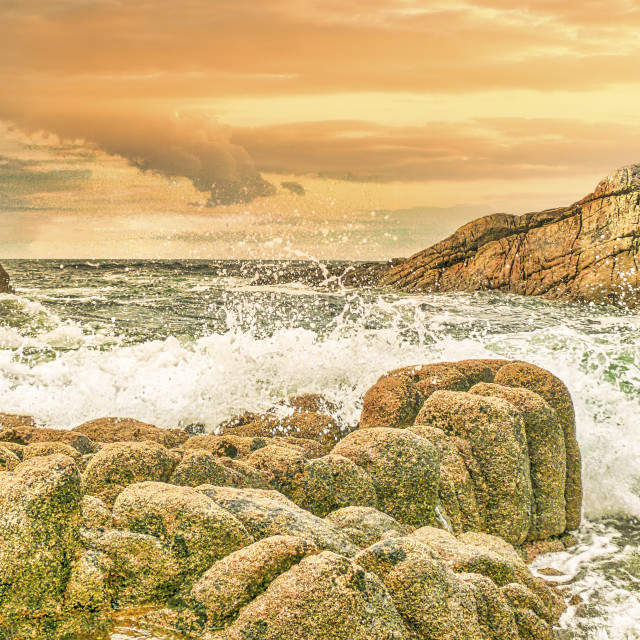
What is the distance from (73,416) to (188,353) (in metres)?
2.21

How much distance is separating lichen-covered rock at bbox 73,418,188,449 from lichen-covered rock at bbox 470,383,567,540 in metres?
2.91

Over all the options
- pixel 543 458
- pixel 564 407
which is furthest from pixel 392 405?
pixel 564 407

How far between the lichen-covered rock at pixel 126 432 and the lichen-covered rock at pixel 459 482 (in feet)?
7.93

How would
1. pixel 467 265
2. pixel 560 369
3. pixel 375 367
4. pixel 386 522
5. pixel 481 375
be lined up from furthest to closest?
pixel 467 265, pixel 375 367, pixel 560 369, pixel 481 375, pixel 386 522

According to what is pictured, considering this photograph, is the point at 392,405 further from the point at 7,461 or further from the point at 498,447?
the point at 7,461

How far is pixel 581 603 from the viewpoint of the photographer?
14.1ft

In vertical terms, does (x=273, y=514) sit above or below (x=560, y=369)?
above

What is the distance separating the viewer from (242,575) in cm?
277

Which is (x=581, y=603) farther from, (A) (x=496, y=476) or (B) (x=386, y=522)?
(B) (x=386, y=522)

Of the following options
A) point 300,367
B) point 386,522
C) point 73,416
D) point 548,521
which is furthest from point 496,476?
point 73,416

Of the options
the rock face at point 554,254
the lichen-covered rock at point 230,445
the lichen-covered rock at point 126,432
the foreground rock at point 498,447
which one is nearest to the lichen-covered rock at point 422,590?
the foreground rock at point 498,447

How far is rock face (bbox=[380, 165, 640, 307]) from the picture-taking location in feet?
60.1

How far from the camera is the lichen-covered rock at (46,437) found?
18.2 feet

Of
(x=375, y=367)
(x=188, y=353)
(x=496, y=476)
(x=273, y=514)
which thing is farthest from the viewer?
(x=188, y=353)
